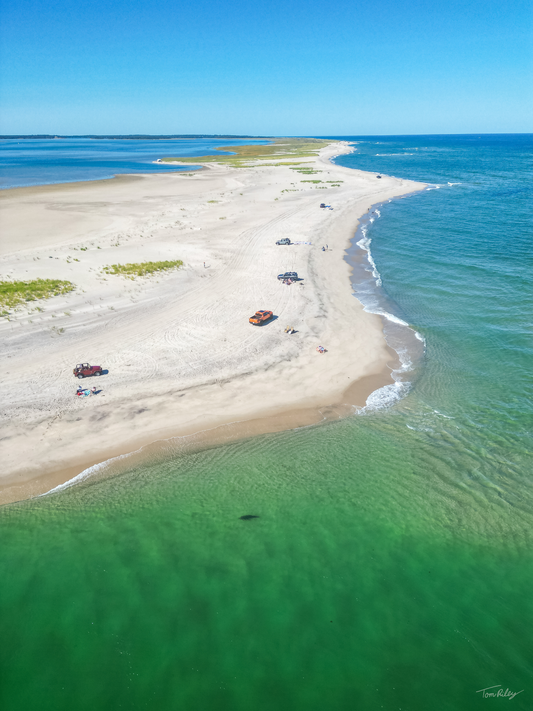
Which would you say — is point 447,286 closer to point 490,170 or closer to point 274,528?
point 274,528

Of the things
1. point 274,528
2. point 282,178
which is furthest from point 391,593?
point 282,178

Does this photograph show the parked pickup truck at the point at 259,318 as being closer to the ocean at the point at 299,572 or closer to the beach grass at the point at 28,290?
the ocean at the point at 299,572

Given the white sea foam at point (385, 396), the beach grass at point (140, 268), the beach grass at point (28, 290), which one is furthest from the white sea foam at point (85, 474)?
the beach grass at point (140, 268)

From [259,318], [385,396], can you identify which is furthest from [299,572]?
[259,318]

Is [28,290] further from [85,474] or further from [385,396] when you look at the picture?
[385,396]

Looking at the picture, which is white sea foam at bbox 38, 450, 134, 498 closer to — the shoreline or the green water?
the shoreline

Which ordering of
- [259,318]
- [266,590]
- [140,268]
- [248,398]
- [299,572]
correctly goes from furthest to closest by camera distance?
1. [140,268]
2. [259,318]
3. [248,398]
4. [299,572]
5. [266,590]
